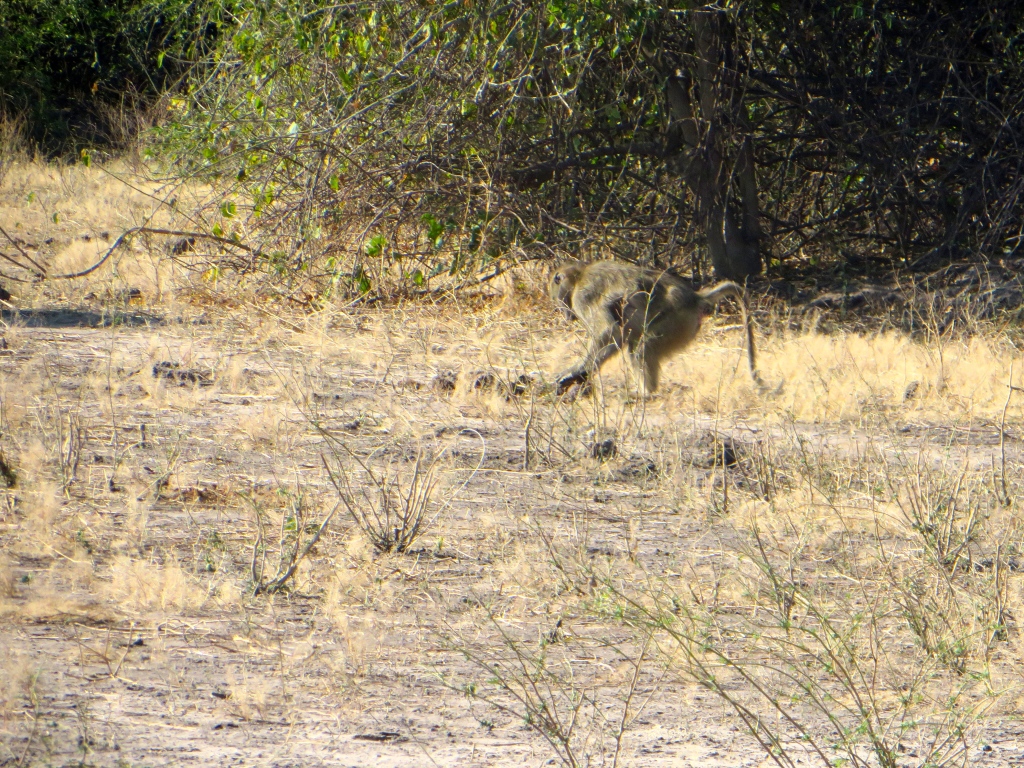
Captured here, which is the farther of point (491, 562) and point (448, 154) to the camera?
point (448, 154)

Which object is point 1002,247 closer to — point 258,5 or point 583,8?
point 583,8

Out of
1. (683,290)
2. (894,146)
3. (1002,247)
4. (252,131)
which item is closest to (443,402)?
(683,290)

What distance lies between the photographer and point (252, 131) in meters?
9.79

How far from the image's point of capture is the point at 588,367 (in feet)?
23.9

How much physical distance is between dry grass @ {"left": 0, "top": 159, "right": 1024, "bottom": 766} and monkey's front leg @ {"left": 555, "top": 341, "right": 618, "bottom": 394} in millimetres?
199

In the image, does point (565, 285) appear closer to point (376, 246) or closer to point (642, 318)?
point (642, 318)

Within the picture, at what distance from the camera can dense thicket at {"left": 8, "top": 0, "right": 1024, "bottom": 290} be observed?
9312mm

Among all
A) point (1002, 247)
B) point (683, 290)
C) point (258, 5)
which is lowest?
point (683, 290)

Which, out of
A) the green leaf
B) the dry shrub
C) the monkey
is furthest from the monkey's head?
the dry shrub

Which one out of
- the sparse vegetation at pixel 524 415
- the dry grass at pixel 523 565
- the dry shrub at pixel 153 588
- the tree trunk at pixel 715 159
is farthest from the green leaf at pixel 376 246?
the dry shrub at pixel 153 588

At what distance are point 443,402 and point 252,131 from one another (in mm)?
3678

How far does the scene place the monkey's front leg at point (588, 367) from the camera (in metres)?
7.24

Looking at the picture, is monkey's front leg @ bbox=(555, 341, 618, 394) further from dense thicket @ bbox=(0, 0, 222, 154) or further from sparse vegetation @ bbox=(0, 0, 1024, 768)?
dense thicket @ bbox=(0, 0, 222, 154)

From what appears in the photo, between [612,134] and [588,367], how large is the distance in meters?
3.65
